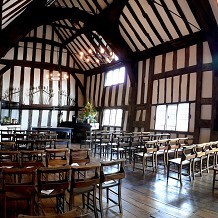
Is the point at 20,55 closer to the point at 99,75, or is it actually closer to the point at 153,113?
the point at 99,75

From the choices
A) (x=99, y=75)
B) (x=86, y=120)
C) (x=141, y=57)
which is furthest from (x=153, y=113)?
(x=99, y=75)

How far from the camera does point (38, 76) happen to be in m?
15.0

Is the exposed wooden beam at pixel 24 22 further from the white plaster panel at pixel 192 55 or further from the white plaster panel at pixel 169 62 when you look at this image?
the white plaster panel at pixel 192 55

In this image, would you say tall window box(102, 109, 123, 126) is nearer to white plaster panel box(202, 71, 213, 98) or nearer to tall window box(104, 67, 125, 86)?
tall window box(104, 67, 125, 86)

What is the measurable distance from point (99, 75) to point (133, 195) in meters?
11.7

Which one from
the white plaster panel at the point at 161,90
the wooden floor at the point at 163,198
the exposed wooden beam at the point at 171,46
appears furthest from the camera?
the white plaster panel at the point at 161,90

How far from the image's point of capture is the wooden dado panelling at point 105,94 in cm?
1274

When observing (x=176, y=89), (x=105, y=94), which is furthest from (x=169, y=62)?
(x=105, y=94)

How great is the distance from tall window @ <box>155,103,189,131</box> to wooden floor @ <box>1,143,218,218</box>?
141 inches

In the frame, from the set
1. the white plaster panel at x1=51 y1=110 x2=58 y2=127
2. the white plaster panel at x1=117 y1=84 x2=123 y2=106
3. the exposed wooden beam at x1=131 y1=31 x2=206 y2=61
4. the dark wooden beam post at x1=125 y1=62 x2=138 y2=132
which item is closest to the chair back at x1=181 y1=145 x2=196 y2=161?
the exposed wooden beam at x1=131 y1=31 x2=206 y2=61

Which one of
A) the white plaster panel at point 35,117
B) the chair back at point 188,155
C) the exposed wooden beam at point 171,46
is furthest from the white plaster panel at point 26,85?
the chair back at point 188,155

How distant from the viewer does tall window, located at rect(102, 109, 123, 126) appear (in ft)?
43.4

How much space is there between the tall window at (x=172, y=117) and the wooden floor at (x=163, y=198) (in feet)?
11.8

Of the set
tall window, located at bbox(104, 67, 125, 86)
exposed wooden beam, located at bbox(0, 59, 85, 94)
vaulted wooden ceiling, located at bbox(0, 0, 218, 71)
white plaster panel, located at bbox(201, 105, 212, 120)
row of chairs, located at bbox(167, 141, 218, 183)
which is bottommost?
row of chairs, located at bbox(167, 141, 218, 183)
